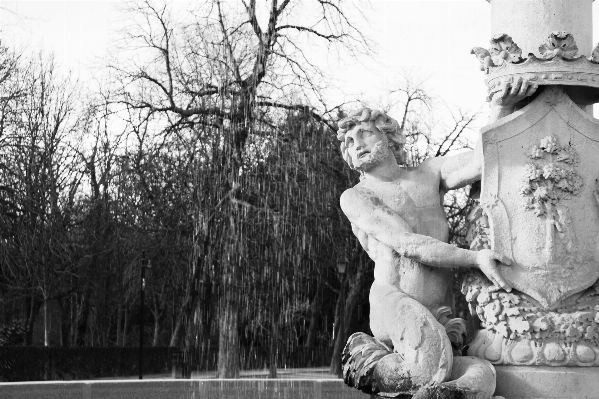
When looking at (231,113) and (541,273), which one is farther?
(231,113)

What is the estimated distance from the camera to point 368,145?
632 centimetres

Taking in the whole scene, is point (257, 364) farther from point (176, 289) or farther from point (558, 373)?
point (558, 373)

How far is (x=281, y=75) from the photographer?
827 inches

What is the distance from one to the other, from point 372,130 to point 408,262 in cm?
82

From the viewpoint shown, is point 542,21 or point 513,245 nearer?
point 513,245

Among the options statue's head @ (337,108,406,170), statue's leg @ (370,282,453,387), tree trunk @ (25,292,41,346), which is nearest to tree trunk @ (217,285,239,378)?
tree trunk @ (25,292,41,346)

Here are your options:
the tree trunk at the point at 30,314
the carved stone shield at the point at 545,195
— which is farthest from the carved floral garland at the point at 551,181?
the tree trunk at the point at 30,314

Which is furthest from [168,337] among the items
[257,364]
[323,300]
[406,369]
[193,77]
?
[406,369]

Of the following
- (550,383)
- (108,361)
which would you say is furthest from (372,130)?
(108,361)

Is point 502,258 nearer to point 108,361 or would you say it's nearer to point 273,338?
point 273,338

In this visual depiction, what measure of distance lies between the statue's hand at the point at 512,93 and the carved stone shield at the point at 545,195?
0.09m

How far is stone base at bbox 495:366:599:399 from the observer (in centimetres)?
576

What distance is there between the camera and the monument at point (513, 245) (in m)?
5.79

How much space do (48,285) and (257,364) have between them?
5677 mm
